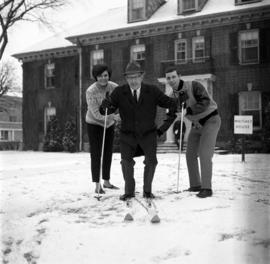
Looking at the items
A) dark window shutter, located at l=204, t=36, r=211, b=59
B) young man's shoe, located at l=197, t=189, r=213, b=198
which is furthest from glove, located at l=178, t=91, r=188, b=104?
dark window shutter, located at l=204, t=36, r=211, b=59

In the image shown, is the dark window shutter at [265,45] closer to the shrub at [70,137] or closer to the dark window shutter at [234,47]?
the dark window shutter at [234,47]

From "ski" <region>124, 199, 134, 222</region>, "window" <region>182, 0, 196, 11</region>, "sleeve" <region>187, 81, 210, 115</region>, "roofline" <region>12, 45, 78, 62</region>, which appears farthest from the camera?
"roofline" <region>12, 45, 78, 62</region>

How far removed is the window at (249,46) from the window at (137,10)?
5912 millimetres

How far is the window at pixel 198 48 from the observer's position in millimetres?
20656

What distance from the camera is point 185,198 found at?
5059 millimetres

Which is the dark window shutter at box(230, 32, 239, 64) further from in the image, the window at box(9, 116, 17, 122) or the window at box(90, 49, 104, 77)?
the window at box(9, 116, 17, 122)

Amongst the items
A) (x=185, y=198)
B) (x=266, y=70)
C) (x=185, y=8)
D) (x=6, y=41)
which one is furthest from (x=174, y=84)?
(x=6, y=41)

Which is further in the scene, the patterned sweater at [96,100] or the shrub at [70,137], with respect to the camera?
the shrub at [70,137]

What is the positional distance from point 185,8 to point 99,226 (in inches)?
741

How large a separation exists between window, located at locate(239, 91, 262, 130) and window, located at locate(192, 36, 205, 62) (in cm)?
281

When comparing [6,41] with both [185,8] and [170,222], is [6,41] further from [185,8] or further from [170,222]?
[170,222]

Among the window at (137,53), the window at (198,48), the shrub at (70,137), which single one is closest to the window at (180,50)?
the window at (198,48)

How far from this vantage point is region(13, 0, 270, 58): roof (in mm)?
20127

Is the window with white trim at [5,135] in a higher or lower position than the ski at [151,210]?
higher
